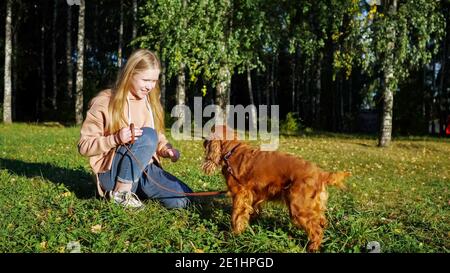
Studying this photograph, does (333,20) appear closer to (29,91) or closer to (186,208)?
(186,208)

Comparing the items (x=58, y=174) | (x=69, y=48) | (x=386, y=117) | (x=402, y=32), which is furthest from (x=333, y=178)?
(x=69, y=48)

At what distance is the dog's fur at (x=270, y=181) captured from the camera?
11.4ft

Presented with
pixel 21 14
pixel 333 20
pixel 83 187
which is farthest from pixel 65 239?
pixel 21 14

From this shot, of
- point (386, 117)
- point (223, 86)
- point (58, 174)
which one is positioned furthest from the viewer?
point (223, 86)

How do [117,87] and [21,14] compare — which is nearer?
[117,87]

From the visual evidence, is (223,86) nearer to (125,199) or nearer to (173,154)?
(173,154)

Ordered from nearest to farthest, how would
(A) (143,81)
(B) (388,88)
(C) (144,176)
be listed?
(A) (143,81) → (C) (144,176) → (B) (388,88)

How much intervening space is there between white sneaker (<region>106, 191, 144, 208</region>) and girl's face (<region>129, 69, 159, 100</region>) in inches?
40.2

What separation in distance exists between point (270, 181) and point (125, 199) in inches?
62.6

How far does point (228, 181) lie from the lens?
12.8 ft

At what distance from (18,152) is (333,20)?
9.61 meters

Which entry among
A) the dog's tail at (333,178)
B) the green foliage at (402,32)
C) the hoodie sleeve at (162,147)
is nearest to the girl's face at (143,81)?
the hoodie sleeve at (162,147)

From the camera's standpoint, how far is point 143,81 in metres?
4.42

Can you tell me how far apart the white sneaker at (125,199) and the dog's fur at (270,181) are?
89 cm
